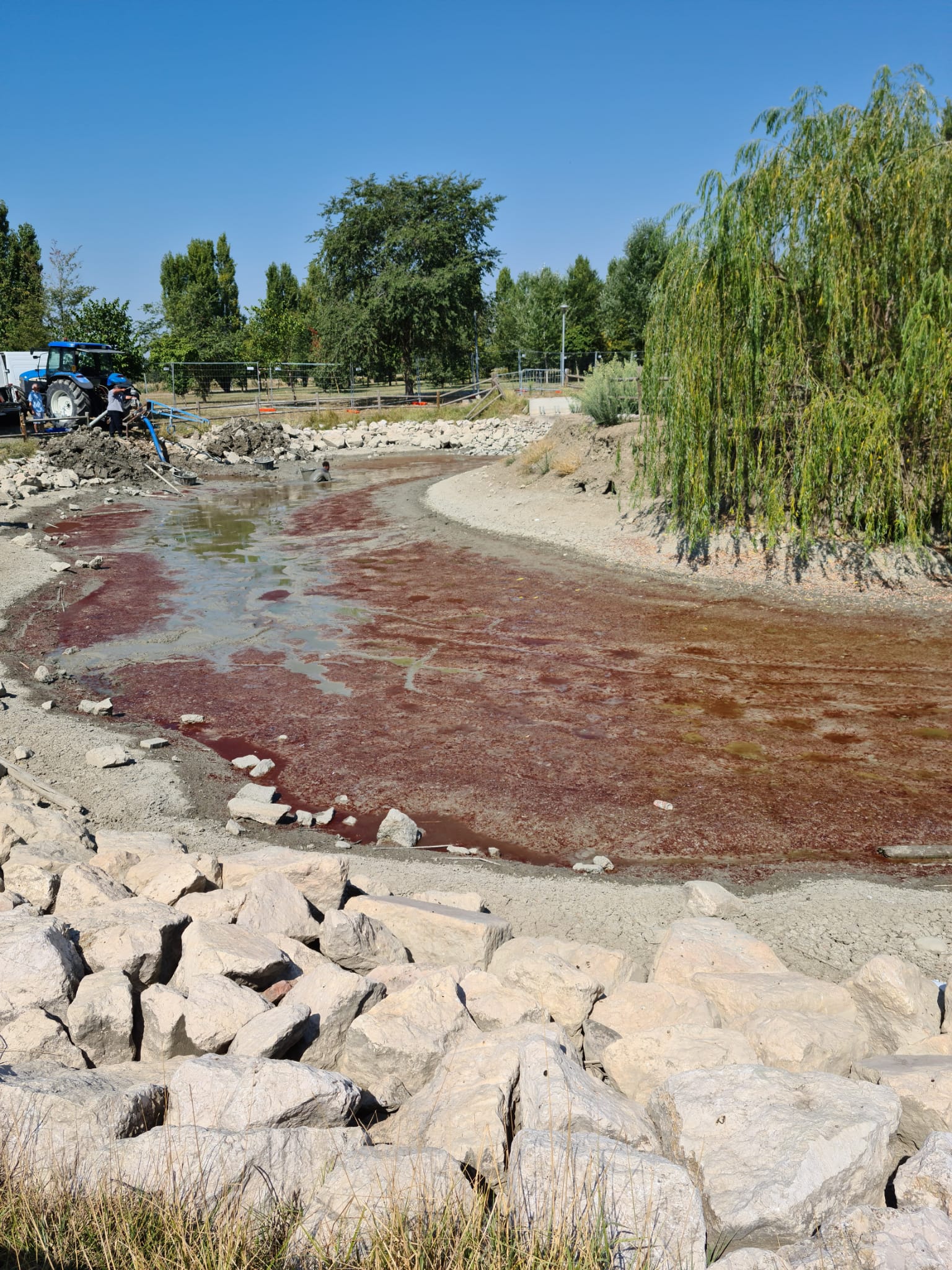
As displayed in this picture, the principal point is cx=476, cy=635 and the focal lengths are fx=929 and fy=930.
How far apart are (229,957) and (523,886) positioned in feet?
8.24

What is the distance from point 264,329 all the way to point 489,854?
5670 centimetres

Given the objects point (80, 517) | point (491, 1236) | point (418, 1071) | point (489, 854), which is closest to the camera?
point (491, 1236)

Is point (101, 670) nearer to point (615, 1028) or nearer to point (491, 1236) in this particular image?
point (615, 1028)

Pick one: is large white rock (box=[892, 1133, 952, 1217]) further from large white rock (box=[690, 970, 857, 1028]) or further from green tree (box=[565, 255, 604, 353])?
green tree (box=[565, 255, 604, 353])

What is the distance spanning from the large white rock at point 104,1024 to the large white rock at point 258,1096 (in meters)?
0.57

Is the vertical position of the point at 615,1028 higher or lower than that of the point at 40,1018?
lower

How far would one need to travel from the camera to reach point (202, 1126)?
3320mm

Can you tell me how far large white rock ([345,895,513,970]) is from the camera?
501 centimetres

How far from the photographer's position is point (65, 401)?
30.8 meters

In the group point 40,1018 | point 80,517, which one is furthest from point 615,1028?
point 80,517

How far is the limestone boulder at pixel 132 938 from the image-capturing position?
4.41m

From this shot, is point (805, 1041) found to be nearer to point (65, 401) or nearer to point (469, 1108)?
point (469, 1108)

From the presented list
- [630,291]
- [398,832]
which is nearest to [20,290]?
[630,291]

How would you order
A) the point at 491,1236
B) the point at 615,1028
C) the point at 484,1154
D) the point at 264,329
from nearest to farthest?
the point at 491,1236 → the point at 484,1154 → the point at 615,1028 → the point at 264,329
